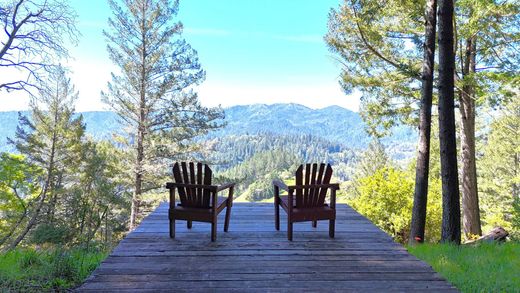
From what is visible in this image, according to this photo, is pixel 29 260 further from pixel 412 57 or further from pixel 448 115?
pixel 412 57

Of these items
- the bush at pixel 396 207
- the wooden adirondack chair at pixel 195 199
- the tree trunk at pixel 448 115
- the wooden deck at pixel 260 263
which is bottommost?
the bush at pixel 396 207

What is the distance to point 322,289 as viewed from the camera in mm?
2205

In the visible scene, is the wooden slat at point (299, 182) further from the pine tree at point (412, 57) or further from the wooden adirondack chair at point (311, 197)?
the pine tree at point (412, 57)

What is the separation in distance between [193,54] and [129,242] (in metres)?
9.23

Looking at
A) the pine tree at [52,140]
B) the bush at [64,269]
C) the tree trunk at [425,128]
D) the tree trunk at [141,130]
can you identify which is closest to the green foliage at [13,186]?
the pine tree at [52,140]

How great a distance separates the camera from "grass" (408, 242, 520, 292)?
2661mm

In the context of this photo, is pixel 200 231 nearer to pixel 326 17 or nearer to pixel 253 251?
pixel 253 251

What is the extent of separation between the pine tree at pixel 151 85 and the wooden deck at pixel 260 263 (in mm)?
7963

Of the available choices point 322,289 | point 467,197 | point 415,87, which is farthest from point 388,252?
point 467,197

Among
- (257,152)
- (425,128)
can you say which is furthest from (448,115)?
(257,152)

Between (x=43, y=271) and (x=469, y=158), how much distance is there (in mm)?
8033

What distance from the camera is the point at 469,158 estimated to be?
23.8ft

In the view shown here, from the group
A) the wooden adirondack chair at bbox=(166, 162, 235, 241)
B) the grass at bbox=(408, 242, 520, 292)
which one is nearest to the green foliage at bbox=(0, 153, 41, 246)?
the wooden adirondack chair at bbox=(166, 162, 235, 241)

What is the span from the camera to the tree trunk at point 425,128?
4.91 metres
